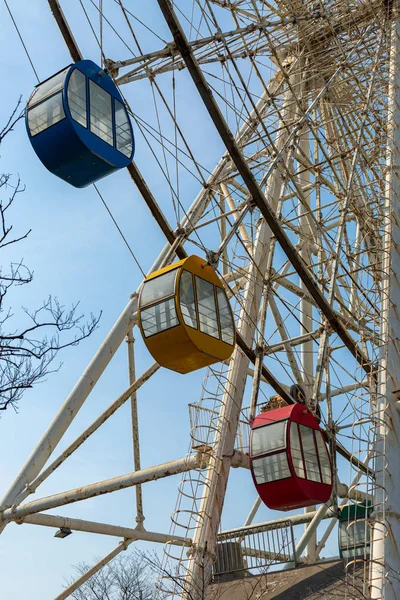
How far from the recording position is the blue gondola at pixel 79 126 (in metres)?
12.0

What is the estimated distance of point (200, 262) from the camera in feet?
44.4

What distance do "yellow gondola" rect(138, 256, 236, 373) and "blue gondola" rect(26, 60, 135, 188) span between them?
188 centimetres

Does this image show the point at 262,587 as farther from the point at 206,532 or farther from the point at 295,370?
the point at 295,370

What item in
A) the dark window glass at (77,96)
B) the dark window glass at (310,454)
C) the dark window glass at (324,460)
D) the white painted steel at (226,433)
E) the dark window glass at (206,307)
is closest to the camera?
the dark window glass at (77,96)

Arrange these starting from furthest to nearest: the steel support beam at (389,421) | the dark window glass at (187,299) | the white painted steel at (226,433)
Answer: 1. the white painted steel at (226,433)
2. the dark window glass at (187,299)
3. the steel support beam at (389,421)

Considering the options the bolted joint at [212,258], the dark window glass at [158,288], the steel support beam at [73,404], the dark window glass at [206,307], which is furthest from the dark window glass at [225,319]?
the steel support beam at [73,404]

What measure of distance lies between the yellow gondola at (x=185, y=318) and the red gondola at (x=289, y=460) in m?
2.15

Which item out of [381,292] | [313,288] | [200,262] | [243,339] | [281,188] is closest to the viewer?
[200,262]

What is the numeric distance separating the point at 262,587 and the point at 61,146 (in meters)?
8.38

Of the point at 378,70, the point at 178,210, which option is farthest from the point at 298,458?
the point at 378,70

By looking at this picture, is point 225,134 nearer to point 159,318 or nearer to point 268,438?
point 159,318

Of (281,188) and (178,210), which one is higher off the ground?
(281,188)

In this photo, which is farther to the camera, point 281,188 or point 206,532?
point 281,188

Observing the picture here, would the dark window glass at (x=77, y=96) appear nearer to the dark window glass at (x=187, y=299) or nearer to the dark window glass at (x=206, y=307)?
the dark window glass at (x=187, y=299)
